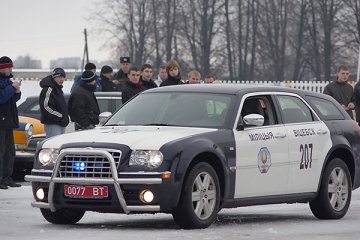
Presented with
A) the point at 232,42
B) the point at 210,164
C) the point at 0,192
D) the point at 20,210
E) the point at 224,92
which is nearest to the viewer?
the point at 210,164

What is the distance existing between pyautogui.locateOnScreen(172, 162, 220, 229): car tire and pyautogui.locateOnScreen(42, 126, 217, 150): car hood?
39 centimetres

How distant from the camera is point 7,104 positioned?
17.4 m

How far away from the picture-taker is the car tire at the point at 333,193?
13.4 metres

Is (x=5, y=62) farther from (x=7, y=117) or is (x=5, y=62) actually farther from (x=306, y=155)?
(x=306, y=155)

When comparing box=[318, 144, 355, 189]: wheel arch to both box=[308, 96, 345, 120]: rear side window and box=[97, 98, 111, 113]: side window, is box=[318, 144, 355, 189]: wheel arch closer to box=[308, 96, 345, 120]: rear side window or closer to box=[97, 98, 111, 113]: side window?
box=[308, 96, 345, 120]: rear side window

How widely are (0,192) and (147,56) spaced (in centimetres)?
6510

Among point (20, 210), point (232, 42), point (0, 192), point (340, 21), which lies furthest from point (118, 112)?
point (232, 42)

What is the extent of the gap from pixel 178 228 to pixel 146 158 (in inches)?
34.2

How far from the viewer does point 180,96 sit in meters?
12.9

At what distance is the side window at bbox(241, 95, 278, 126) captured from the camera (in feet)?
42.1

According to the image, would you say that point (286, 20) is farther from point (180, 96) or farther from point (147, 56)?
point (180, 96)

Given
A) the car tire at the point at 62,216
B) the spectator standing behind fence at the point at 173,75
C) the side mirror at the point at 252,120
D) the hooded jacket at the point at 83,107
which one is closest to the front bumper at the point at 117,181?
the car tire at the point at 62,216

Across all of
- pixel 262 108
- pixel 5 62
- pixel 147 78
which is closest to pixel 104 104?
pixel 147 78

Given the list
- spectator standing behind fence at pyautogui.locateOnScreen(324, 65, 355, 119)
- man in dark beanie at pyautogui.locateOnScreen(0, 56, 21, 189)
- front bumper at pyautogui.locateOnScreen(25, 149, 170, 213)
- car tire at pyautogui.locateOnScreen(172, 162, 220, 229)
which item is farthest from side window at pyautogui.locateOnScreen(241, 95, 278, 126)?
spectator standing behind fence at pyautogui.locateOnScreen(324, 65, 355, 119)
